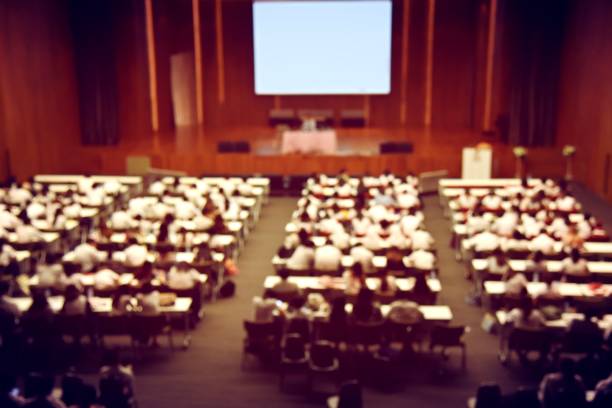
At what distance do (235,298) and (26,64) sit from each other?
10.7m

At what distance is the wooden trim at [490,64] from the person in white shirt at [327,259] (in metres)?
13.6

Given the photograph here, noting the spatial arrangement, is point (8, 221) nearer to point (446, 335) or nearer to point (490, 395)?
point (446, 335)

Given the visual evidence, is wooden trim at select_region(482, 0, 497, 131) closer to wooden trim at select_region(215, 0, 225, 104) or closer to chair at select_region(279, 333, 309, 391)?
wooden trim at select_region(215, 0, 225, 104)

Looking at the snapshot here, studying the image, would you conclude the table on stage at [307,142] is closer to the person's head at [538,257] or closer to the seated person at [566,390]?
the person's head at [538,257]

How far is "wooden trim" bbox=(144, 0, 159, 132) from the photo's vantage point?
24.0 metres

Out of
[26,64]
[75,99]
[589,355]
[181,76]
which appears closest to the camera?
[589,355]

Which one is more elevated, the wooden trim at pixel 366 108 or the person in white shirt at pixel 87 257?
the wooden trim at pixel 366 108

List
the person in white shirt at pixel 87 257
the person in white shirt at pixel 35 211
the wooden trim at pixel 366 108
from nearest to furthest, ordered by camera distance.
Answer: the person in white shirt at pixel 87 257
the person in white shirt at pixel 35 211
the wooden trim at pixel 366 108

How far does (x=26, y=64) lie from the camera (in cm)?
1978

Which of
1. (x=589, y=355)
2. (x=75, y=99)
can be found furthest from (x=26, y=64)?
Result: (x=589, y=355)

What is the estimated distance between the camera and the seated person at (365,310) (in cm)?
1005

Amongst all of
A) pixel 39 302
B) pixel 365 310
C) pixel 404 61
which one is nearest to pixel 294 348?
pixel 365 310

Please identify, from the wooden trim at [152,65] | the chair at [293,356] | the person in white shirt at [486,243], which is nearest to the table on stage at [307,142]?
the wooden trim at [152,65]

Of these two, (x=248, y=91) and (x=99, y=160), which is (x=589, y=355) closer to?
(x=99, y=160)
